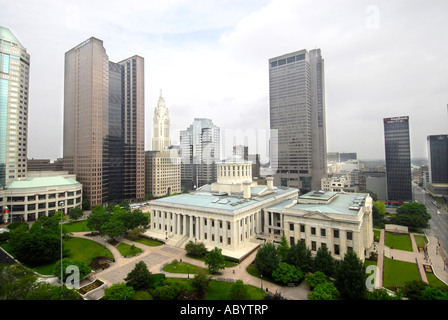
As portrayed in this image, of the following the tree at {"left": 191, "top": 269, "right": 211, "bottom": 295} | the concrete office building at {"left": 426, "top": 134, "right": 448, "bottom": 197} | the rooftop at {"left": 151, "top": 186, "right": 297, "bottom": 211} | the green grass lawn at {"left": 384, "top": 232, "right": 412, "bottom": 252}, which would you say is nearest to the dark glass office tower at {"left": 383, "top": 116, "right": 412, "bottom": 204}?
the concrete office building at {"left": 426, "top": 134, "right": 448, "bottom": 197}

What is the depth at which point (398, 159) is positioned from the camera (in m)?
110

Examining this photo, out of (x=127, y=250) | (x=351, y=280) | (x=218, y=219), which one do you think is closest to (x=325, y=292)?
(x=351, y=280)

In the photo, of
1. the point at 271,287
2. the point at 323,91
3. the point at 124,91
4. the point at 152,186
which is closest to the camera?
the point at 271,287

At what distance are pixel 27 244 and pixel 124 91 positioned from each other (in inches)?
3368

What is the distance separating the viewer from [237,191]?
71.2 metres

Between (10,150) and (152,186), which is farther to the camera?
(152,186)

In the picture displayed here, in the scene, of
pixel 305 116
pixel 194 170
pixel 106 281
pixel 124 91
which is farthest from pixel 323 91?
pixel 106 281

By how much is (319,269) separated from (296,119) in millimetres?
106655

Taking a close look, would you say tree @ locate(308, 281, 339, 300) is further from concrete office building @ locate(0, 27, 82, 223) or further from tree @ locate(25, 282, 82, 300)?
concrete office building @ locate(0, 27, 82, 223)

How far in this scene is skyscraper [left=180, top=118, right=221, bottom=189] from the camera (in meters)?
161

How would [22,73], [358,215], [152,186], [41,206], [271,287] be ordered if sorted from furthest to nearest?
[152,186] → [22,73] → [41,206] → [358,215] → [271,287]

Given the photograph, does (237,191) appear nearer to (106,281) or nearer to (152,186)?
(106,281)

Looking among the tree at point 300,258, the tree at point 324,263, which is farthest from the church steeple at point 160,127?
the tree at point 324,263
